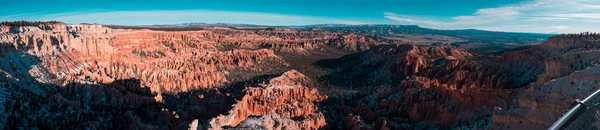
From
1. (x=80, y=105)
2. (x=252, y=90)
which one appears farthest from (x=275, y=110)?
(x=80, y=105)

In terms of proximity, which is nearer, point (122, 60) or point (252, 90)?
point (252, 90)

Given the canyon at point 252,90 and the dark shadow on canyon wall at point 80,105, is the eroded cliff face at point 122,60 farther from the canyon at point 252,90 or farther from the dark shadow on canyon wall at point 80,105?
the dark shadow on canyon wall at point 80,105

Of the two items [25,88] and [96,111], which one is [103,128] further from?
[25,88]

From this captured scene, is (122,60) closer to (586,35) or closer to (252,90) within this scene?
(252,90)

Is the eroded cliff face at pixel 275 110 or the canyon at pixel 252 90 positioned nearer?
the eroded cliff face at pixel 275 110

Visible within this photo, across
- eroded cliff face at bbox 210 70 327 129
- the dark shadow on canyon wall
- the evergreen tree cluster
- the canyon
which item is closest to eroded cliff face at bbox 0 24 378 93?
the canyon

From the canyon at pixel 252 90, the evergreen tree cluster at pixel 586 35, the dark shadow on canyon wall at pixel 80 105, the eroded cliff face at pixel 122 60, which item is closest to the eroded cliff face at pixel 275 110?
the canyon at pixel 252 90
